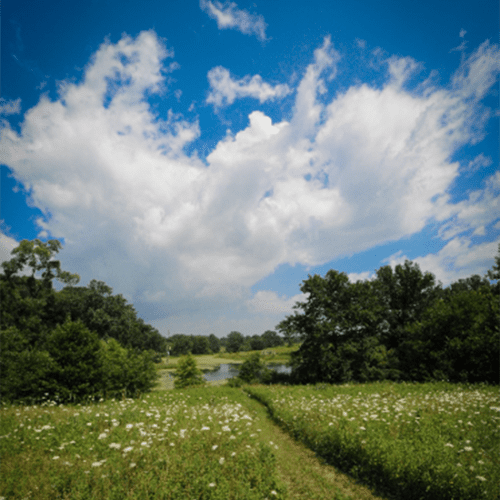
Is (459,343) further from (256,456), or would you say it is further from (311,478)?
(256,456)

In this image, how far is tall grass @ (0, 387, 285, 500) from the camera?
15.8ft

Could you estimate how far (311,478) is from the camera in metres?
6.48

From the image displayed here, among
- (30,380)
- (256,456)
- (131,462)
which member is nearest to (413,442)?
(256,456)

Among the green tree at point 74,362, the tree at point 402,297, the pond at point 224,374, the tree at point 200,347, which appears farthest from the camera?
the tree at point 200,347

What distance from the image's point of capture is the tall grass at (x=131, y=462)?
4801mm

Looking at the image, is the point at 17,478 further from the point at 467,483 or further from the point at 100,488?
the point at 467,483

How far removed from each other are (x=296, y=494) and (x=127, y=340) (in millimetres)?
41521

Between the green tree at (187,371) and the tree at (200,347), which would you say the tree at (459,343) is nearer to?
the green tree at (187,371)

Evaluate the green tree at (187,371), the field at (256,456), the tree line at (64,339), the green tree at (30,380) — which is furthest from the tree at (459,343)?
the green tree at (30,380)

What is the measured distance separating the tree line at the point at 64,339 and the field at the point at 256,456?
444 centimetres

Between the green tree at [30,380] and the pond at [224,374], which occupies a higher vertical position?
the green tree at [30,380]

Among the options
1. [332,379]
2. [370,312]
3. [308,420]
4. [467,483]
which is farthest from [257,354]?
[467,483]

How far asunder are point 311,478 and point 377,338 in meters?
22.0

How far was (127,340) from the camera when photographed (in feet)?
132
